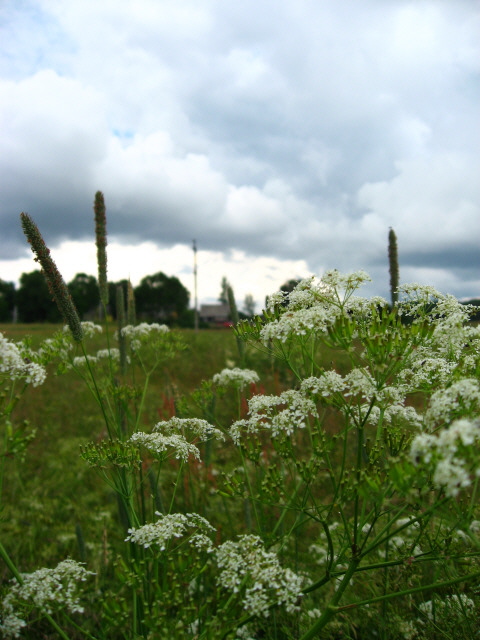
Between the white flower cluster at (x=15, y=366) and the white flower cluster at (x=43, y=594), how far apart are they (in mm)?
1267

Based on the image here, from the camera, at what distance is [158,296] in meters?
83.6

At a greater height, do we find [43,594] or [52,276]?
[52,276]

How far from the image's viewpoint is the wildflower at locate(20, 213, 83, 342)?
351 cm

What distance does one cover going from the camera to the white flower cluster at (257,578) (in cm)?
238

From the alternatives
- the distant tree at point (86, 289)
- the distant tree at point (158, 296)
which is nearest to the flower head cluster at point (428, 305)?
the distant tree at point (158, 296)

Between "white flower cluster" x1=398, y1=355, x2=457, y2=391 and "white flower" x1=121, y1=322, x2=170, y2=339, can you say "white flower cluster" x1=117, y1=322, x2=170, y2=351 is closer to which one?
"white flower" x1=121, y1=322, x2=170, y2=339

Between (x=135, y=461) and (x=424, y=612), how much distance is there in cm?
294

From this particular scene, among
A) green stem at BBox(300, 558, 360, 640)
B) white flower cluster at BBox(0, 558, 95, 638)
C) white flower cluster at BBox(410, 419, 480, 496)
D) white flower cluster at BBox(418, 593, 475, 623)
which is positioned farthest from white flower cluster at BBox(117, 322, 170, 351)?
white flower cluster at BBox(410, 419, 480, 496)

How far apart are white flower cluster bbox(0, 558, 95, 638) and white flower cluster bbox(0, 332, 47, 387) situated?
1.27 metres

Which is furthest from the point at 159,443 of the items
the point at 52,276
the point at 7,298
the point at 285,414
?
the point at 7,298

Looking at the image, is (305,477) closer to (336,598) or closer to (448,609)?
(336,598)

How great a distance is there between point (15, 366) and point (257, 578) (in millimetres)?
1971

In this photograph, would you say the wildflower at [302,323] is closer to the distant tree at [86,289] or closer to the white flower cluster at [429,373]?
the white flower cluster at [429,373]

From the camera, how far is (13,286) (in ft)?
323
